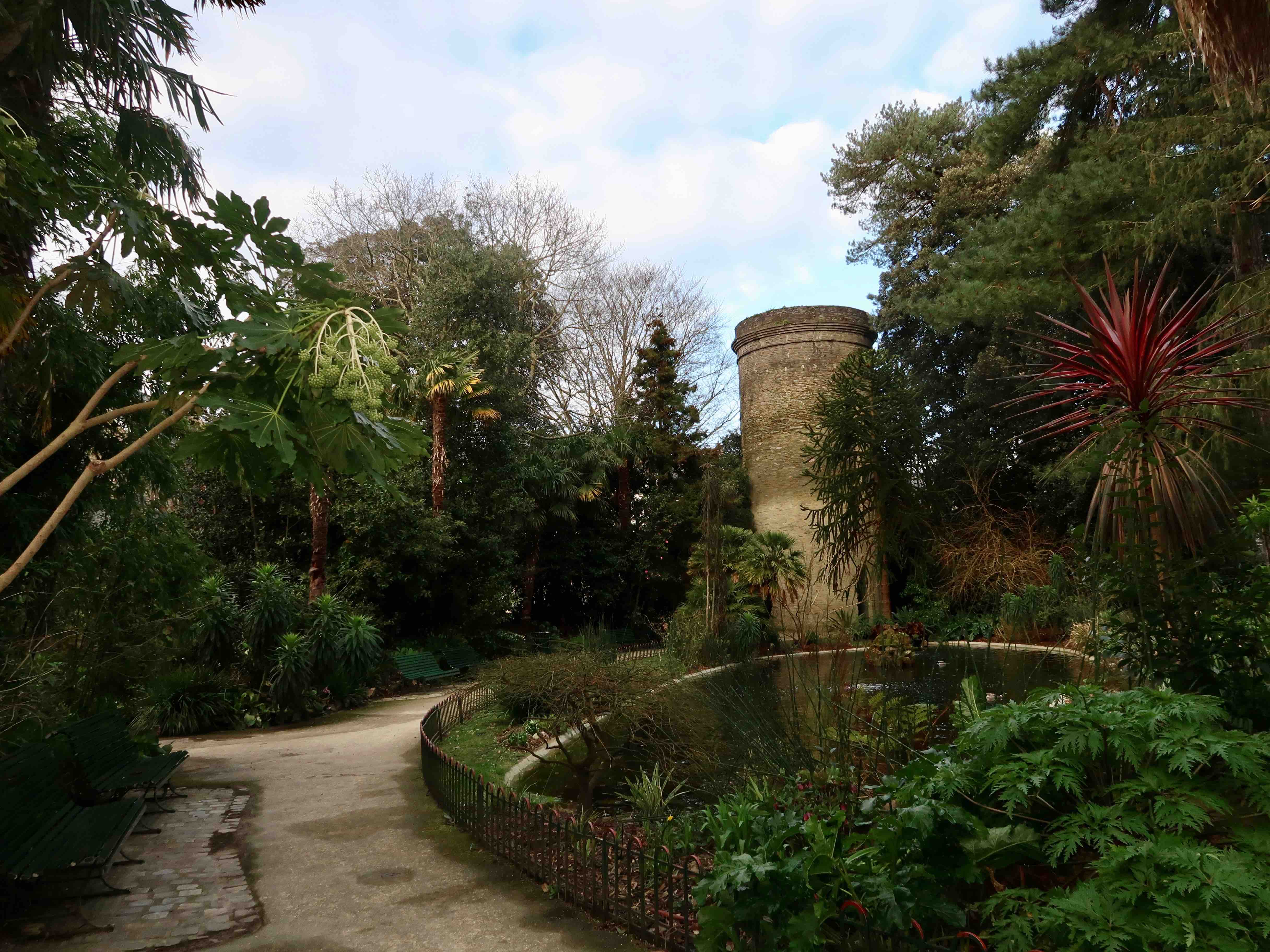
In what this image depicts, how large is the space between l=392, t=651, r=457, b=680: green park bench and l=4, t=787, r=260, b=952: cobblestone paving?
777 centimetres

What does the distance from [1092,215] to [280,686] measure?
36.6ft

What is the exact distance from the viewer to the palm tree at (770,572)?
1812 cm

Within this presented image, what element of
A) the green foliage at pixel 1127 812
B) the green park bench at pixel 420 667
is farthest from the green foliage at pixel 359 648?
the green foliage at pixel 1127 812

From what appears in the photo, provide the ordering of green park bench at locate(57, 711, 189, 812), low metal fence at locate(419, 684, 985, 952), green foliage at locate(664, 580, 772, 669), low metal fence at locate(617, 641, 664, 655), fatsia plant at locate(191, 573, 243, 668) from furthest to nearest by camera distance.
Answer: low metal fence at locate(617, 641, 664, 655) < green foliage at locate(664, 580, 772, 669) < fatsia plant at locate(191, 573, 243, 668) < green park bench at locate(57, 711, 189, 812) < low metal fence at locate(419, 684, 985, 952)

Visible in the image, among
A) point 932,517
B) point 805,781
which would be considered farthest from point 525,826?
point 932,517

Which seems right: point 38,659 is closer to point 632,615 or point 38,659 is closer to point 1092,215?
point 1092,215

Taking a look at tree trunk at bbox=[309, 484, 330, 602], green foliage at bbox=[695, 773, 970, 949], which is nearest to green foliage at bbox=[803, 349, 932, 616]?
tree trunk at bbox=[309, 484, 330, 602]

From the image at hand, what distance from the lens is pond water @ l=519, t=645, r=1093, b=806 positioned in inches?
177

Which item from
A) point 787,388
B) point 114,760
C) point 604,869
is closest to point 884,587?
point 787,388

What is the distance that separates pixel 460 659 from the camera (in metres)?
15.3

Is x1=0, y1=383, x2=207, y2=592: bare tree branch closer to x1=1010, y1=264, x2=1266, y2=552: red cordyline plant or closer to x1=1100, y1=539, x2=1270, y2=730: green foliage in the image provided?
x1=1010, y1=264, x2=1266, y2=552: red cordyline plant

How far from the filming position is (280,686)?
10.6m

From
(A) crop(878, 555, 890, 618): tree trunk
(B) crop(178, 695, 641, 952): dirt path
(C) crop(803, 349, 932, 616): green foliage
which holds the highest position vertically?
(C) crop(803, 349, 932, 616): green foliage

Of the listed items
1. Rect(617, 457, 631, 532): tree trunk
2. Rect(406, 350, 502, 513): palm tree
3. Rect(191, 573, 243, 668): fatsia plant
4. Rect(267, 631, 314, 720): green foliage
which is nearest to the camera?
Rect(267, 631, 314, 720): green foliage
